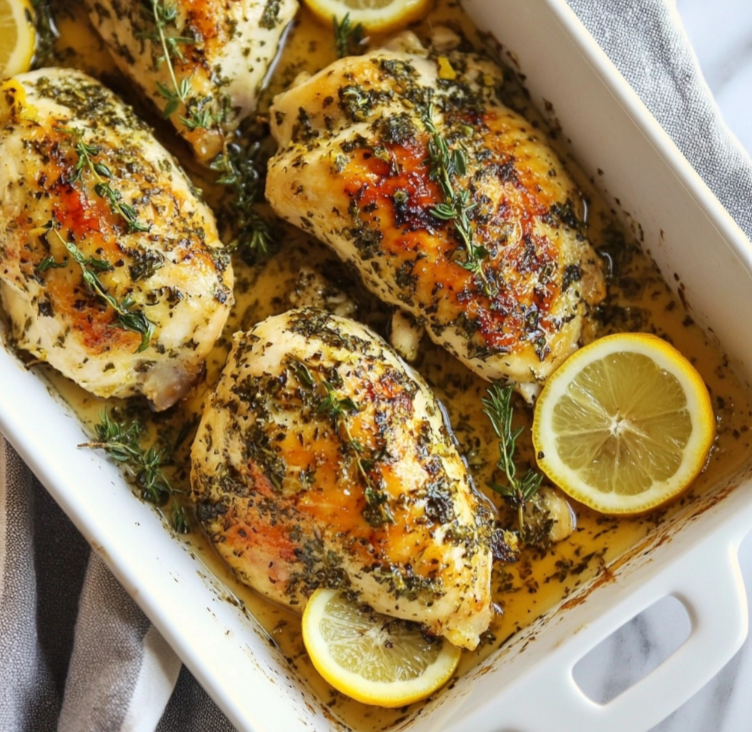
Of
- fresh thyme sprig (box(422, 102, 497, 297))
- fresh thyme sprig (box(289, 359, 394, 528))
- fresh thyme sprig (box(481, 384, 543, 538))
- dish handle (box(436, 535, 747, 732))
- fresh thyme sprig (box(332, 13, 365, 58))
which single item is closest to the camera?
dish handle (box(436, 535, 747, 732))

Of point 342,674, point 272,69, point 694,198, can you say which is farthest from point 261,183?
point 342,674

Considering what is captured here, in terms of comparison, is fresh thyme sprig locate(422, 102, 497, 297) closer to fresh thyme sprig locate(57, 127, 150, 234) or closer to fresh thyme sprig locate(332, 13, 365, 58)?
fresh thyme sprig locate(332, 13, 365, 58)

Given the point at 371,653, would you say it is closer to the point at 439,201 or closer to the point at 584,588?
the point at 584,588

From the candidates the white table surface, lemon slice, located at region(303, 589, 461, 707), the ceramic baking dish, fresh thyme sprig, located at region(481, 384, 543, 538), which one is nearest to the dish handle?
the ceramic baking dish

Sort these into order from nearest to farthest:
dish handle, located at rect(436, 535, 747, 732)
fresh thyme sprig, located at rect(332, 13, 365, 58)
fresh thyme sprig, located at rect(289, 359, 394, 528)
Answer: dish handle, located at rect(436, 535, 747, 732) < fresh thyme sprig, located at rect(289, 359, 394, 528) < fresh thyme sprig, located at rect(332, 13, 365, 58)

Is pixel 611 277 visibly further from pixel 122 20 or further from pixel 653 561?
pixel 122 20

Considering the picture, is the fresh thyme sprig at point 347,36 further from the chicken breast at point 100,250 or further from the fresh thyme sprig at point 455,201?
the chicken breast at point 100,250

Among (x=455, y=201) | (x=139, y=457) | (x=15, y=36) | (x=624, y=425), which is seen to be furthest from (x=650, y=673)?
(x=15, y=36)
